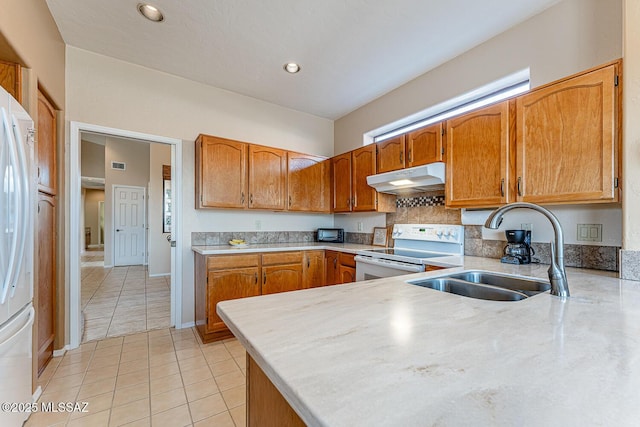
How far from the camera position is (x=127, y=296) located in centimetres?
411

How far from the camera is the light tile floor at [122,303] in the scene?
296 cm

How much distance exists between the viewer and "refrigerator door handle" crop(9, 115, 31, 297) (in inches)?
52.8

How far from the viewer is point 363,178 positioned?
328cm

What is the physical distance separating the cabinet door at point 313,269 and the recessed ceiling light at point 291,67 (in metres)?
1.97

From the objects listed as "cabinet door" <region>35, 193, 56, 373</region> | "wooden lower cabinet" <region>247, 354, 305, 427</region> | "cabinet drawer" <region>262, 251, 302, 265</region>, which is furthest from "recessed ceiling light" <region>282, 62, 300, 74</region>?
"wooden lower cabinet" <region>247, 354, 305, 427</region>

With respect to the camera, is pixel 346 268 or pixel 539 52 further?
pixel 346 268

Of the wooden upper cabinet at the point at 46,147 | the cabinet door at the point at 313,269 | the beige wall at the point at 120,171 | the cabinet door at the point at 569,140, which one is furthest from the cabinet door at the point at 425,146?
the beige wall at the point at 120,171

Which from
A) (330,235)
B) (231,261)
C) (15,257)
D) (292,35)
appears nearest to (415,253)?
(330,235)

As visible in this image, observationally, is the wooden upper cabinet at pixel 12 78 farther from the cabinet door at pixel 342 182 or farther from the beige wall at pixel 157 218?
the beige wall at pixel 157 218

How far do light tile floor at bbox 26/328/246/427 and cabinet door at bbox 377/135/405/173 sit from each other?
Answer: 228 cm

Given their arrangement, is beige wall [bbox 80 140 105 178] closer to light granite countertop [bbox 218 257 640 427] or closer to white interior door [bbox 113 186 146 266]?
white interior door [bbox 113 186 146 266]

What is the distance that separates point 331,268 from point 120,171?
6.31 meters

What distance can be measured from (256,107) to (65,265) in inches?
101

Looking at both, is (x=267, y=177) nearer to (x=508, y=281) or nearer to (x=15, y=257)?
(x=15, y=257)
